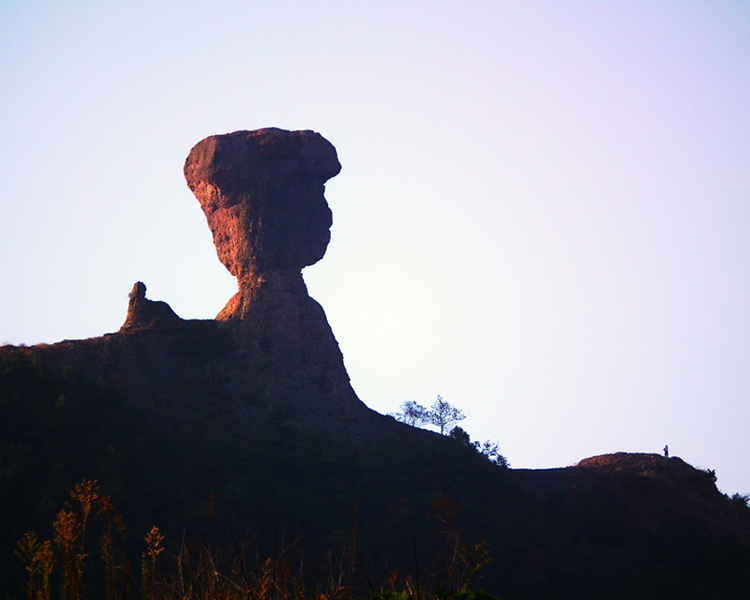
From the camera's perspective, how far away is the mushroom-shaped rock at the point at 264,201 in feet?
133

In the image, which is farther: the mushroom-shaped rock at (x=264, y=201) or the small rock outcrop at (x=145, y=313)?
the mushroom-shaped rock at (x=264, y=201)

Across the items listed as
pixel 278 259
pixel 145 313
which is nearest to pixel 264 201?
pixel 278 259

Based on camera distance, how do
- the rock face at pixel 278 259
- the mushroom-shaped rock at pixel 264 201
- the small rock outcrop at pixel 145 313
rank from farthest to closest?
1. the mushroom-shaped rock at pixel 264 201
2. the small rock outcrop at pixel 145 313
3. the rock face at pixel 278 259

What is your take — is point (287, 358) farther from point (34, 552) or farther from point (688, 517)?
point (34, 552)

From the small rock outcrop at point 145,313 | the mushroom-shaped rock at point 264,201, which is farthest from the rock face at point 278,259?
the small rock outcrop at point 145,313

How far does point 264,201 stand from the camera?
40.8 m

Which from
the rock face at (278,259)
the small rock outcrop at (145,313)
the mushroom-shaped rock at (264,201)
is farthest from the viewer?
the mushroom-shaped rock at (264,201)

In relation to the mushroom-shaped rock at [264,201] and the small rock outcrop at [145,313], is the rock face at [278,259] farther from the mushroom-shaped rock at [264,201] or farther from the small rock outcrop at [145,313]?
the small rock outcrop at [145,313]

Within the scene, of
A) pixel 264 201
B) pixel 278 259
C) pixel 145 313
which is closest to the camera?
pixel 145 313

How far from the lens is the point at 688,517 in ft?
117

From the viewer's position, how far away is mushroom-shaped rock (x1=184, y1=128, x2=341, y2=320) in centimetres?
4056

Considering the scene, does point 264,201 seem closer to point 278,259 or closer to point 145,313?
point 278,259

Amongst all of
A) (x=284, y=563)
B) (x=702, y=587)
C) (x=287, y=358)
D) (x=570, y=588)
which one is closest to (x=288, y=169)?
(x=287, y=358)

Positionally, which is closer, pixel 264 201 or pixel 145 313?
pixel 145 313
